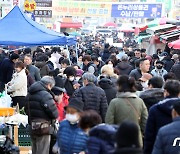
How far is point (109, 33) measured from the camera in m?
63.0

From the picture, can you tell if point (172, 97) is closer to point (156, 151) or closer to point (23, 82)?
point (156, 151)

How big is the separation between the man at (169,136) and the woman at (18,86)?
590cm

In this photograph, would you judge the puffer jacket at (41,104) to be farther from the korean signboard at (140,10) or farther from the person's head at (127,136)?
the korean signboard at (140,10)

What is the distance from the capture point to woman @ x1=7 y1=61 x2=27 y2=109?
11.9m

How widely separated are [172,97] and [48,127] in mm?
2614

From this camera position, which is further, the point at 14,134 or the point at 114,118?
the point at 14,134

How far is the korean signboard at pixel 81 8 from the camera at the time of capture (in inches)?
1774

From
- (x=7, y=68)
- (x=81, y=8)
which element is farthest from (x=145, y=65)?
(x=81, y=8)

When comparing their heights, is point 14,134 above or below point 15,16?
below

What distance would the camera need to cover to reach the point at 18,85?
1205cm

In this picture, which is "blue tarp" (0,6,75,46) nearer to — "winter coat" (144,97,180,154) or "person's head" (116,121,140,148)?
"winter coat" (144,97,180,154)

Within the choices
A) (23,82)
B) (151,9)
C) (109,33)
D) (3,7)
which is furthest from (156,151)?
(109,33)

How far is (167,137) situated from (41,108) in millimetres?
3232

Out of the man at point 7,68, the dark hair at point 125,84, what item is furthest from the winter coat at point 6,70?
the dark hair at point 125,84
